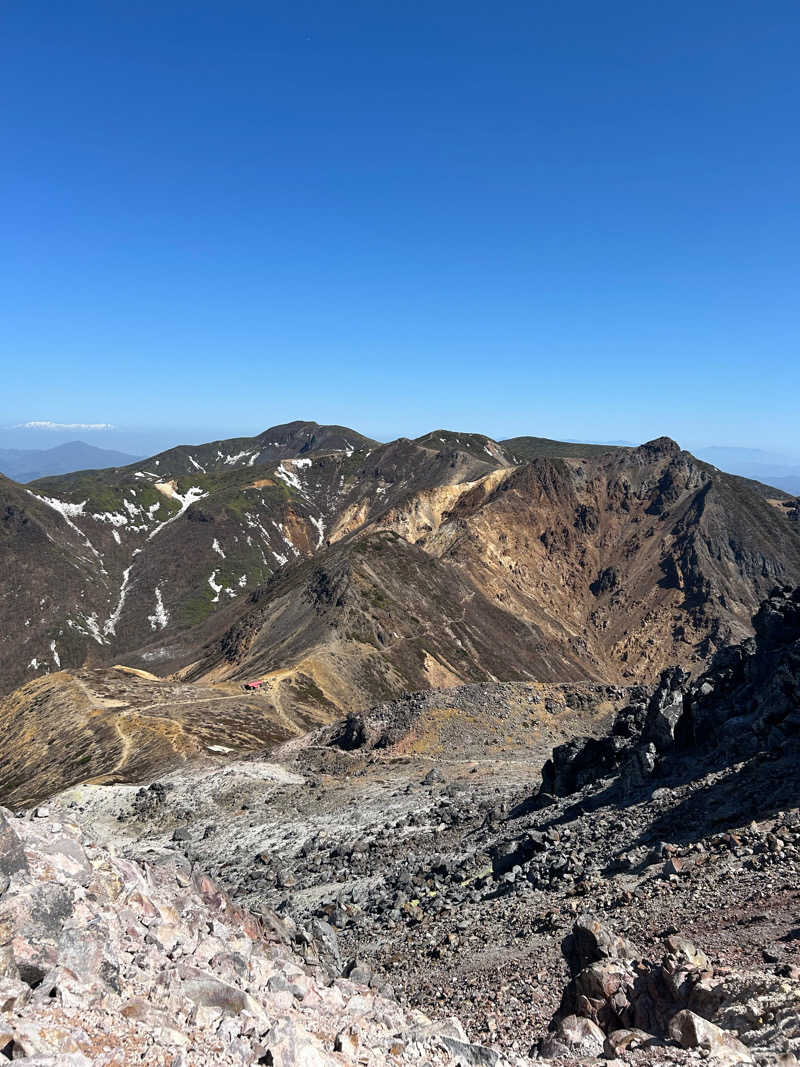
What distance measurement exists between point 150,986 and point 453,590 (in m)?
107

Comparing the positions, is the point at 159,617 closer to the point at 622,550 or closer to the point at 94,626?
the point at 94,626

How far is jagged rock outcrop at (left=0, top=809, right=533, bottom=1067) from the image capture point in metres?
9.30

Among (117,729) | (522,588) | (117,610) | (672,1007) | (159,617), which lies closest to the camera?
(672,1007)

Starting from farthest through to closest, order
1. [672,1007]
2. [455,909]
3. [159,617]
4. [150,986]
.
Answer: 1. [159,617]
2. [455,909]
3. [672,1007]
4. [150,986]

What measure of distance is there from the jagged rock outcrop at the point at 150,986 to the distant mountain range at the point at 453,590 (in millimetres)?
53789

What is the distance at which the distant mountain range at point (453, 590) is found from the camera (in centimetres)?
9244

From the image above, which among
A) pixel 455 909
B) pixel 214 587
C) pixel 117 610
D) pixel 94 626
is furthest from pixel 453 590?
pixel 117 610

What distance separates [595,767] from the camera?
3384 centimetres

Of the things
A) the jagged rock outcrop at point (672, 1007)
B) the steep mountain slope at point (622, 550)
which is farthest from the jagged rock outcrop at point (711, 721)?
the steep mountain slope at point (622, 550)

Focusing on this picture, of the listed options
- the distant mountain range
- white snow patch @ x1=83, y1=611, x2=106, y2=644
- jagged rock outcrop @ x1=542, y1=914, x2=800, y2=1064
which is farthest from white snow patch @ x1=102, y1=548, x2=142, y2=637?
jagged rock outcrop @ x1=542, y1=914, x2=800, y2=1064

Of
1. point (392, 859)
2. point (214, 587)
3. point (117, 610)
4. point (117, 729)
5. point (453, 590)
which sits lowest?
point (117, 610)

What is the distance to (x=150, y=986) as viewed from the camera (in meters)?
11.0

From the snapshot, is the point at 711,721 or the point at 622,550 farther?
the point at 622,550

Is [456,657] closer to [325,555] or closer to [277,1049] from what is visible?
[325,555]
